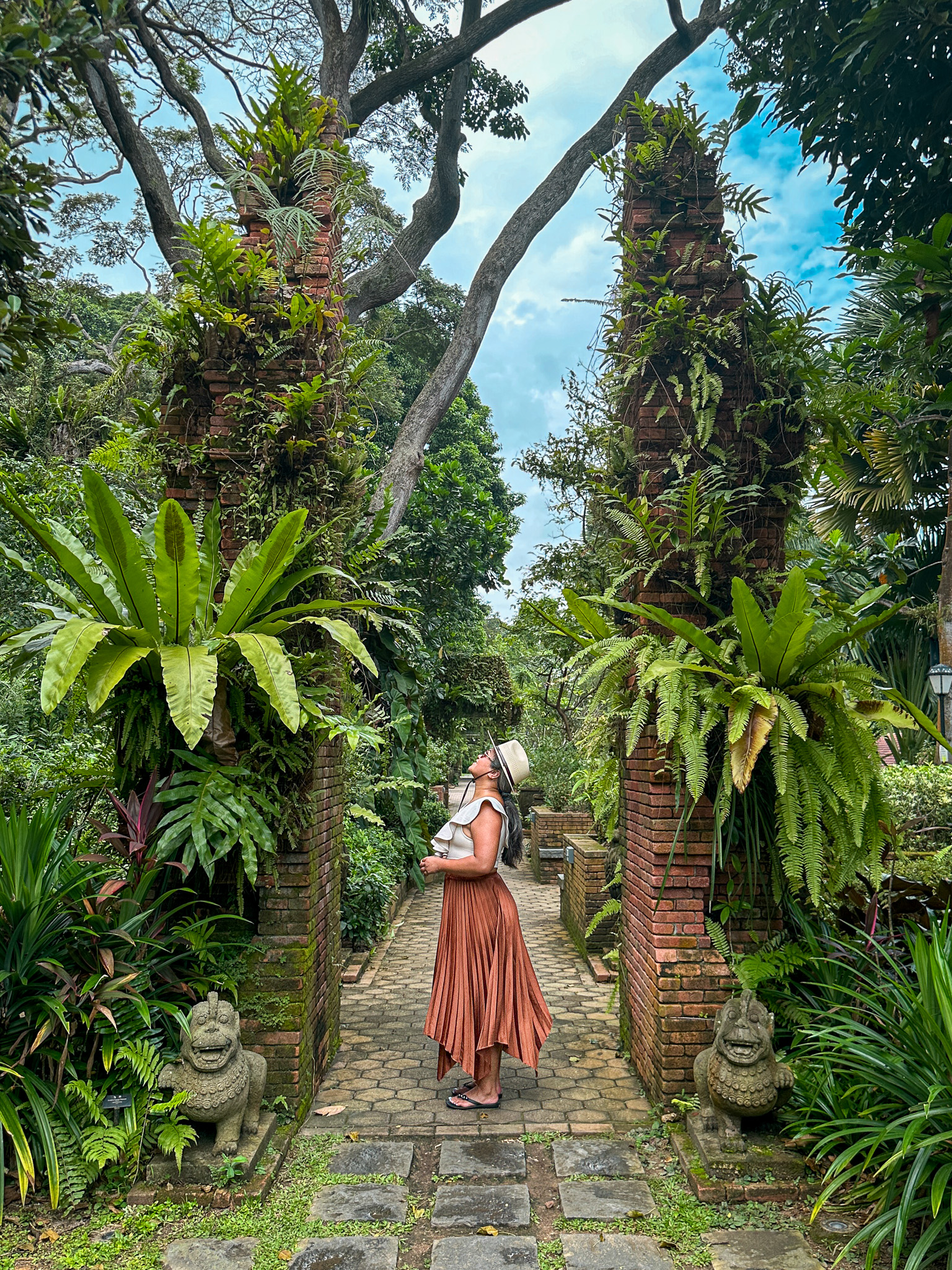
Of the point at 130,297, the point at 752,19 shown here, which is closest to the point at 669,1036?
the point at 752,19

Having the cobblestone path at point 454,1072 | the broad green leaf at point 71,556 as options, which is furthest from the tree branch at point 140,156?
the cobblestone path at point 454,1072

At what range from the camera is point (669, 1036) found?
376 centimetres

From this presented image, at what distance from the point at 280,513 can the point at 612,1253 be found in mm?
3368

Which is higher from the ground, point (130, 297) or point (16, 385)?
point (130, 297)

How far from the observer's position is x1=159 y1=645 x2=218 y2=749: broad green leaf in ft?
10.1

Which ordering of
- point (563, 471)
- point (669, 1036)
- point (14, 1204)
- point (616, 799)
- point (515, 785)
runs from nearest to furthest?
1. point (14, 1204)
2. point (669, 1036)
3. point (515, 785)
4. point (616, 799)
5. point (563, 471)

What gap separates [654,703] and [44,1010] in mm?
2914

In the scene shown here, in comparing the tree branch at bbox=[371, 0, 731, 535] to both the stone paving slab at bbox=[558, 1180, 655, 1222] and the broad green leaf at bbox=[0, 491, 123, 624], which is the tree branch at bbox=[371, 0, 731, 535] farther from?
the stone paving slab at bbox=[558, 1180, 655, 1222]

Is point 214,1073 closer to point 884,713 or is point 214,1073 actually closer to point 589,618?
point 589,618

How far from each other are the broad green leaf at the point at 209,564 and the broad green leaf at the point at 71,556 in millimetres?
364

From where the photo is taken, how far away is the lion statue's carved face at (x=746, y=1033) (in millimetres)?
3232

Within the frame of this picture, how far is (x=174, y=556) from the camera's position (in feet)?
10.8

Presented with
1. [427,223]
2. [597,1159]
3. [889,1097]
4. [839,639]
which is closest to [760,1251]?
[889,1097]

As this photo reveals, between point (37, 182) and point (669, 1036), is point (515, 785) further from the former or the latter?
point (37, 182)
